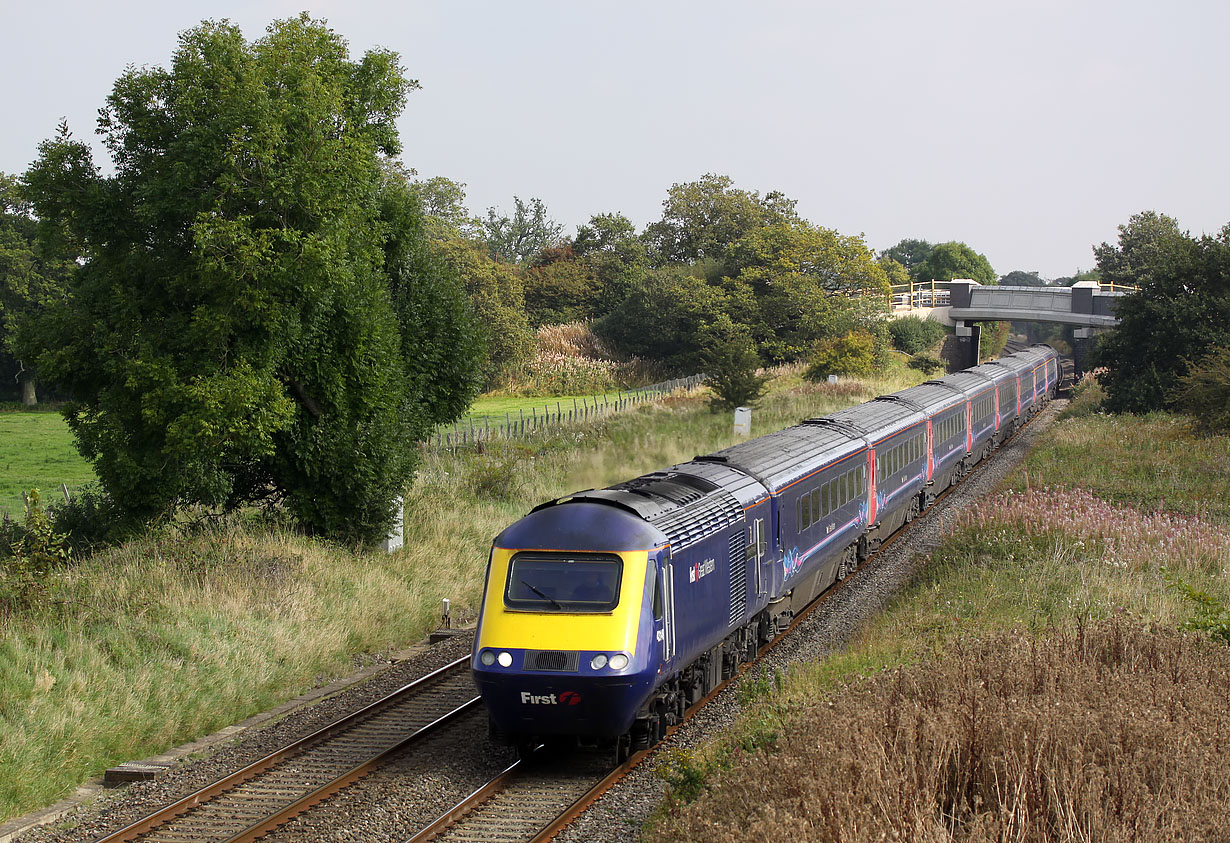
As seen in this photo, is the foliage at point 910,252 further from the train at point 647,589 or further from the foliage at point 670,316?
the train at point 647,589

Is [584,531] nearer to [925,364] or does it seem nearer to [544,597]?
[544,597]

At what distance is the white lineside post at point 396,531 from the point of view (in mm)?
20594

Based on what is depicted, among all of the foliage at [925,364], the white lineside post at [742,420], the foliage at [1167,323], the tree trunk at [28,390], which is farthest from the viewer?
the foliage at [925,364]

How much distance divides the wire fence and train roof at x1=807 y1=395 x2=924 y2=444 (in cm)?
924

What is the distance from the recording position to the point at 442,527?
22469 mm

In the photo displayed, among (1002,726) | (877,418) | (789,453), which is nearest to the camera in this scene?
(1002,726)

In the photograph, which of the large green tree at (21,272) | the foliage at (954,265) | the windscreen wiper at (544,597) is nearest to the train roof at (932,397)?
the windscreen wiper at (544,597)

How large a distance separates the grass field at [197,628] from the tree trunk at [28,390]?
51.6m

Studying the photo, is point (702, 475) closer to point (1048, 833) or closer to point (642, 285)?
point (1048, 833)

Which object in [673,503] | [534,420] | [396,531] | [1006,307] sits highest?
[1006,307]

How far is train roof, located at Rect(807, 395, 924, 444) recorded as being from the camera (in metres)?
21.7

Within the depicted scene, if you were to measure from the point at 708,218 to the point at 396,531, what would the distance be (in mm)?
62736

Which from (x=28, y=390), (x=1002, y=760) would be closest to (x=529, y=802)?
(x=1002, y=760)

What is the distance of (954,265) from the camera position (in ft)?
407
